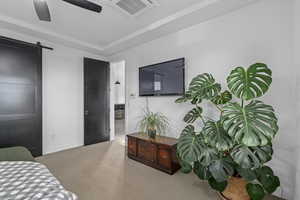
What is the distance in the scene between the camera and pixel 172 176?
240 centimetres

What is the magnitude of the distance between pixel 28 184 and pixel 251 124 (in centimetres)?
174

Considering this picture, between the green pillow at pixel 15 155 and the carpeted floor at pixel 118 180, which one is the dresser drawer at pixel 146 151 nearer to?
the carpeted floor at pixel 118 180

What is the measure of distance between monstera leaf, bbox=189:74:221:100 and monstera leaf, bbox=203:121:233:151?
1.28ft

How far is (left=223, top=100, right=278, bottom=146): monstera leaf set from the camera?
3.97 feet

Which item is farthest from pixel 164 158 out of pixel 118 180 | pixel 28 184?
pixel 28 184

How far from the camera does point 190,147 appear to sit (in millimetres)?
1699

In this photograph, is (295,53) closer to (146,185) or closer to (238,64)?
(238,64)

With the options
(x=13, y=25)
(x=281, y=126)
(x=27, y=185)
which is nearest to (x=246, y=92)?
(x=281, y=126)

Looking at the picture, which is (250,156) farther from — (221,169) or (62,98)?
(62,98)

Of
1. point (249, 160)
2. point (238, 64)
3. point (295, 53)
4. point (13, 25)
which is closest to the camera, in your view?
point (249, 160)

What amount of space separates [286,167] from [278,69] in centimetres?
119

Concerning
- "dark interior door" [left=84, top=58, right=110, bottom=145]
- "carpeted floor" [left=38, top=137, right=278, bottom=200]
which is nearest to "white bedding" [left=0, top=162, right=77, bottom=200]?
"carpeted floor" [left=38, top=137, right=278, bottom=200]

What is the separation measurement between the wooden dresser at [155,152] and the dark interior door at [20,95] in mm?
2033

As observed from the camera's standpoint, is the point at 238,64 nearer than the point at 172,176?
Yes
